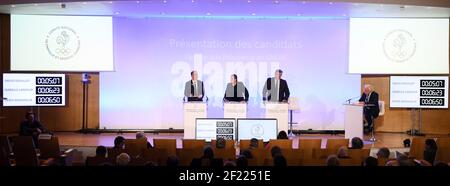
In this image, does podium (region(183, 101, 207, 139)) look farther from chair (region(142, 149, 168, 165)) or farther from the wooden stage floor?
chair (region(142, 149, 168, 165))

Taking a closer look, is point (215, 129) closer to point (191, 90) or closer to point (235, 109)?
point (235, 109)

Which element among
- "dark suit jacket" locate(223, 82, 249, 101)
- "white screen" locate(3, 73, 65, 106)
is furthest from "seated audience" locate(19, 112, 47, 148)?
"dark suit jacket" locate(223, 82, 249, 101)

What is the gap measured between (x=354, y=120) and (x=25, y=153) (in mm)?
7011

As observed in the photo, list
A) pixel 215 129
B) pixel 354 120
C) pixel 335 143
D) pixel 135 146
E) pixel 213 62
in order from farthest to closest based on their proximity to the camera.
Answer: pixel 213 62 < pixel 354 120 < pixel 215 129 < pixel 335 143 < pixel 135 146

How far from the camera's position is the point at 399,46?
1434 centimetres

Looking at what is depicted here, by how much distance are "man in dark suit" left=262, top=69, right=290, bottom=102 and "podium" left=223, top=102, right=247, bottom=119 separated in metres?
1.26

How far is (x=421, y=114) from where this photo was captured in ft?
49.2

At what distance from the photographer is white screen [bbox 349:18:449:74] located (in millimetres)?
14297

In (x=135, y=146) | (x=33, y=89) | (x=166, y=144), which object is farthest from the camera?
(x=33, y=89)

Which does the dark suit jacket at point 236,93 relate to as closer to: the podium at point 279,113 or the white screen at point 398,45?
the podium at point 279,113

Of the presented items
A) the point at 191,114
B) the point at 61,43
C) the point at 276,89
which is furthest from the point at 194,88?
the point at 61,43

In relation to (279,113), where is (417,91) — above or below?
above
